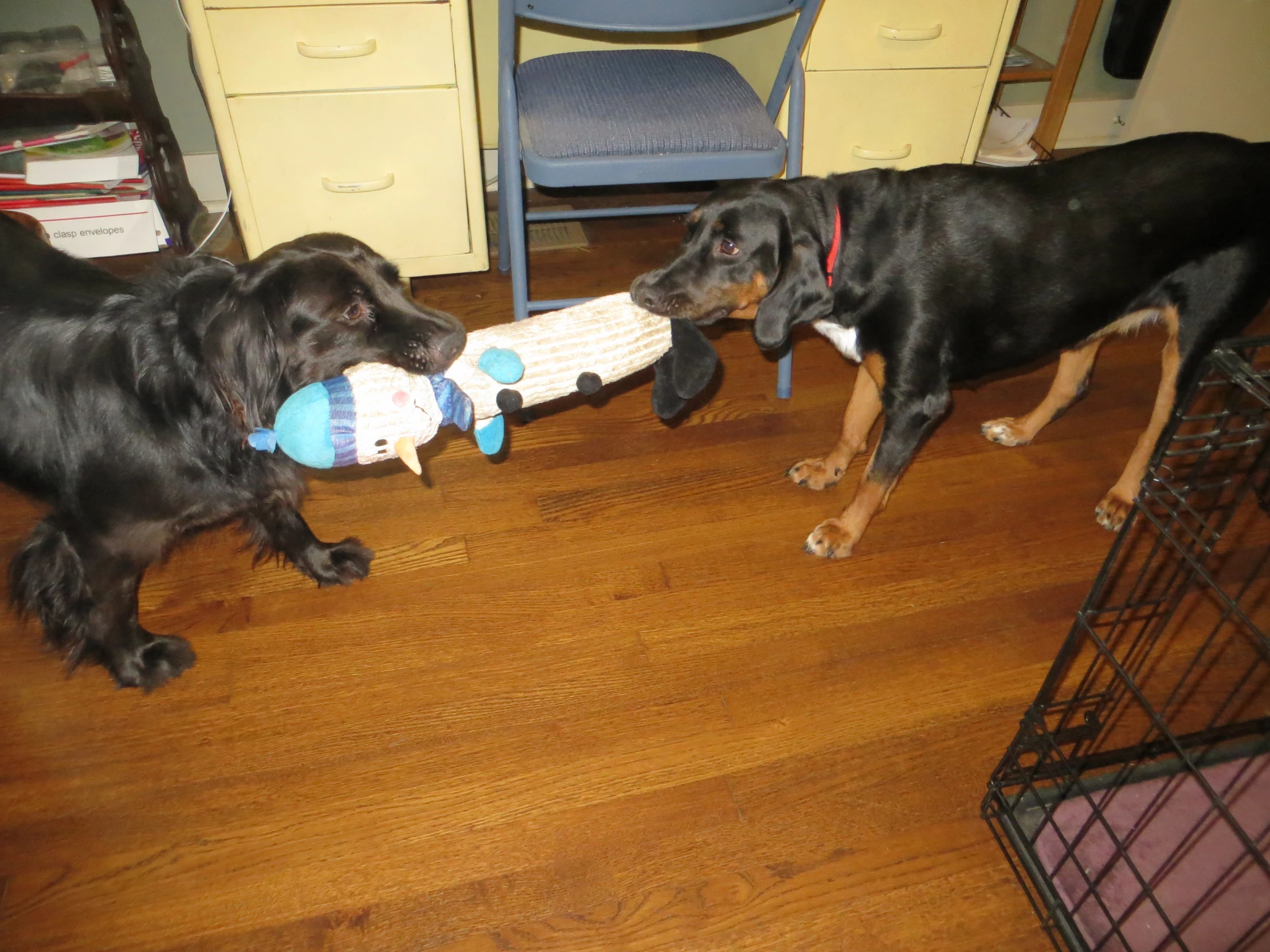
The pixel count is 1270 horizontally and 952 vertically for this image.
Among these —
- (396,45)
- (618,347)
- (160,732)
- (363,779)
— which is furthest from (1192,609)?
(396,45)

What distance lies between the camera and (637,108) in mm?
2092

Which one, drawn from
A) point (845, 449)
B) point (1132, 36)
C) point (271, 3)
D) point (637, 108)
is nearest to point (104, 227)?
point (271, 3)

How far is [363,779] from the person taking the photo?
1517 mm

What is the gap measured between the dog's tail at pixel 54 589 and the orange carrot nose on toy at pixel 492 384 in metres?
0.54

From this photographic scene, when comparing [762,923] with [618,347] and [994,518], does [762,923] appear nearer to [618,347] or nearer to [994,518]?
[618,347]

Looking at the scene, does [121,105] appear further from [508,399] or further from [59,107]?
[508,399]

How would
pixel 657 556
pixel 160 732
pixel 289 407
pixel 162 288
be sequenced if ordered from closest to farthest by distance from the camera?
pixel 289 407, pixel 162 288, pixel 160 732, pixel 657 556

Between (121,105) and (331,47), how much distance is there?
40.1 inches

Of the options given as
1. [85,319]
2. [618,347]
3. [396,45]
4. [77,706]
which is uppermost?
[396,45]

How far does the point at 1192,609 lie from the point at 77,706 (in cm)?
240

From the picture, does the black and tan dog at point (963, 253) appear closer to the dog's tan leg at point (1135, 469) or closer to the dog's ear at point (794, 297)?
the dog's ear at point (794, 297)

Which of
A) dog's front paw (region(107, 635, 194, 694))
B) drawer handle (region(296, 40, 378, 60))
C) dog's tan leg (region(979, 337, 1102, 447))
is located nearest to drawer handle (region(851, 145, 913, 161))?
dog's tan leg (region(979, 337, 1102, 447))

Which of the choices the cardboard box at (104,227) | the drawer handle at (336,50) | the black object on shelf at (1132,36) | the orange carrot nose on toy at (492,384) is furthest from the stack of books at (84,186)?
the black object on shelf at (1132,36)

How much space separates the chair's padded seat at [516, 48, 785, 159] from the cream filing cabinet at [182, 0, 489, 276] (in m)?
0.25
